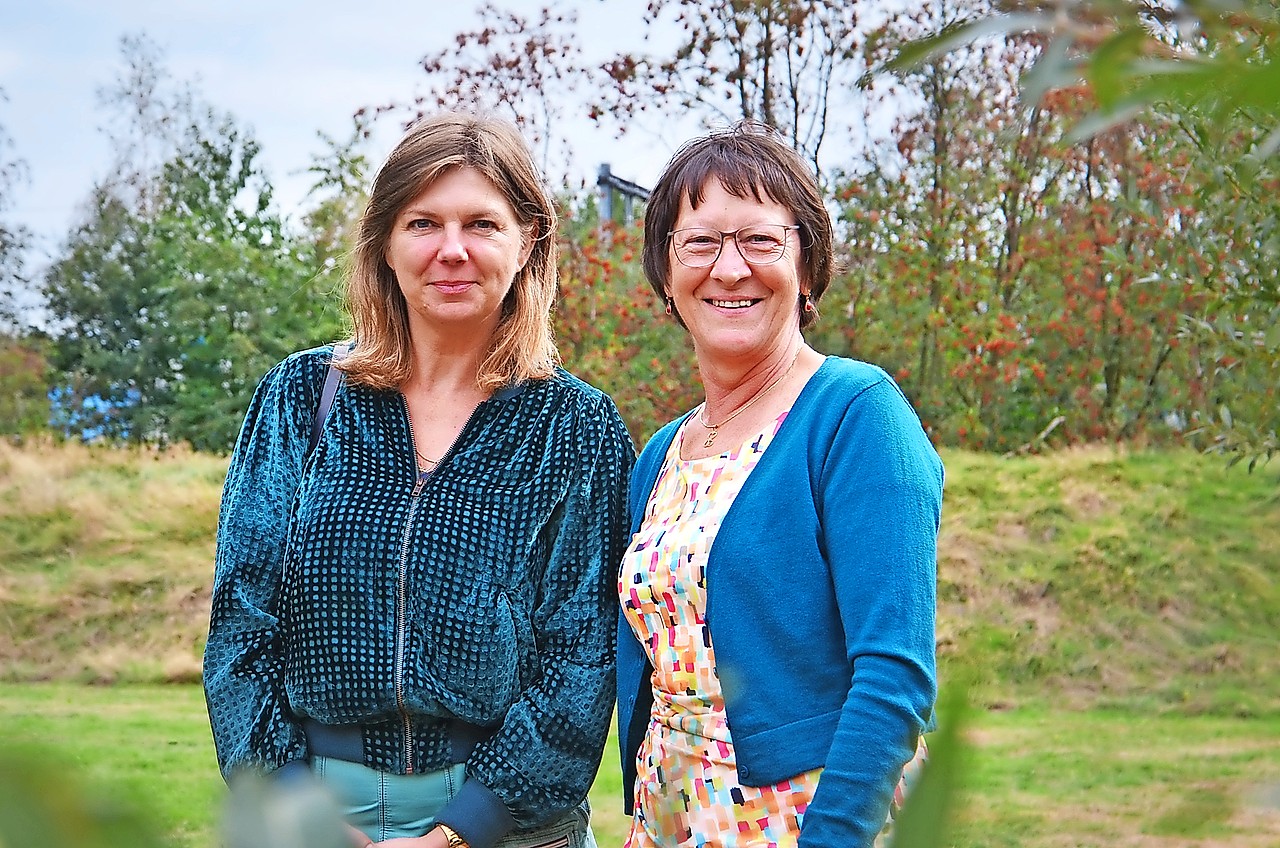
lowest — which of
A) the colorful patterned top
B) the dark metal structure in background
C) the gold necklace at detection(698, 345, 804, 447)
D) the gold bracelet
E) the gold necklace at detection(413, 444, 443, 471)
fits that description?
the gold bracelet

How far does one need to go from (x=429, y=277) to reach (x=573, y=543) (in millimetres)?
506

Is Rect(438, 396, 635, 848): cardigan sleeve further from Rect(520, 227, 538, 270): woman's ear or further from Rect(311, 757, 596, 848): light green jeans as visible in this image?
Rect(520, 227, 538, 270): woman's ear

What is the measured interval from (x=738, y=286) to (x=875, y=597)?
23.0 inches

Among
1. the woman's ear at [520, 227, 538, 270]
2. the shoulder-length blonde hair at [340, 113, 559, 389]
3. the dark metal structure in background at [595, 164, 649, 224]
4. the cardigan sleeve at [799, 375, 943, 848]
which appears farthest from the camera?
the dark metal structure in background at [595, 164, 649, 224]

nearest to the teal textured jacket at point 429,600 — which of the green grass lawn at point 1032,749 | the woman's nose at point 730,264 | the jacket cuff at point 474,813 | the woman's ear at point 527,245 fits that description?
the jacket cuff at point 474,813

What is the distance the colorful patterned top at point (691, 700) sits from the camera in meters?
1.95

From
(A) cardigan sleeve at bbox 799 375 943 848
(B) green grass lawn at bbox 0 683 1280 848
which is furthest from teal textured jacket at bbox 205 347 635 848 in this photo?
(B) green grass lawn at bbox 0 683 1280 848

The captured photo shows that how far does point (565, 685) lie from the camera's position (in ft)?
7.11

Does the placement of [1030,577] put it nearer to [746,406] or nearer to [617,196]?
[617,196]

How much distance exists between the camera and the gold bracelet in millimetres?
2098

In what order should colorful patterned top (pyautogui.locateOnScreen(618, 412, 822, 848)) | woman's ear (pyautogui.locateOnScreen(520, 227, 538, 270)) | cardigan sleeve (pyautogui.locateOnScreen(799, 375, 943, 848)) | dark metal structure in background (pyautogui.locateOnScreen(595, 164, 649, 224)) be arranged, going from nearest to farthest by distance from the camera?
cardigan sleeve (pyautogui.locateOnScreen(799, 375, 943, 848)), colorful patterned top (pyautogui.locateOnScreen(618, 412, 822, 848)), woman's ear (pyautogui.locateOnScreen(520, 227, 538, 270)), dark metal structure in background (pyautogui.locateOnScreen(595, 164, 649, 224))

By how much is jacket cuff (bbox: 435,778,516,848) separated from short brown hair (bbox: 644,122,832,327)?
0.91 metres

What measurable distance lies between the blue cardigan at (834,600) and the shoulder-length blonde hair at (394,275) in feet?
1.87

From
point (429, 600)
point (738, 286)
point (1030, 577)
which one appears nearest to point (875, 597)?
point (738, 286)
